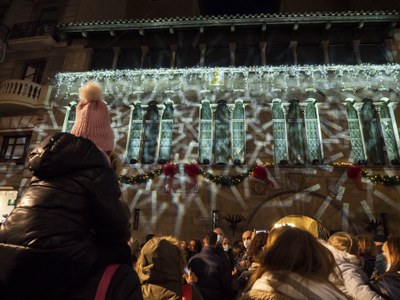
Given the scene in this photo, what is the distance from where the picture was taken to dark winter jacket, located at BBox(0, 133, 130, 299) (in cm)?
146

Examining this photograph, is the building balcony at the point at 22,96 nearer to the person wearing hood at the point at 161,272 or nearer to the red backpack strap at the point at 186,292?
the person wearing hood at the point at 161,272

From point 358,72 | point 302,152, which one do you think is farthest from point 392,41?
point 302,152

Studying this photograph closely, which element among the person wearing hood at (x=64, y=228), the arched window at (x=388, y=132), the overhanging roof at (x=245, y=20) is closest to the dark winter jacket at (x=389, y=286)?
the person wearing hood at (x=64, y=228)

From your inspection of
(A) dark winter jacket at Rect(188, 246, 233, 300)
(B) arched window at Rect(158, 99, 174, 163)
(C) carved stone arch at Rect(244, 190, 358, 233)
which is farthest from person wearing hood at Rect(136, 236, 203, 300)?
(B) arched window at Rect(158, 99, 174, 163)

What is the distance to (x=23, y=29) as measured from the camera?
53.4 ft

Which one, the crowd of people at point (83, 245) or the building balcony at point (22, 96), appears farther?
the building balcony at point (22, 96)

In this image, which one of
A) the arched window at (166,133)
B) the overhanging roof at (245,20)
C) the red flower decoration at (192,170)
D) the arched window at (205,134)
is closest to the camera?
the red flower decoration at (192,170)

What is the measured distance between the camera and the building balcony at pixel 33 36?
50.7 feet

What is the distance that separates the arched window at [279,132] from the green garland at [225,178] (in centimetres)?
137

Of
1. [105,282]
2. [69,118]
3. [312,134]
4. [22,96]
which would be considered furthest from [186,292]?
[22,96]

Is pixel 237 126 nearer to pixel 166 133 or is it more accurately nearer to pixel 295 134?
pixel 295 134

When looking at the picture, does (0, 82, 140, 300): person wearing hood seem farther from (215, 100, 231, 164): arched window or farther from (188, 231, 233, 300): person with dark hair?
(215, 100, 231, 164): arched window

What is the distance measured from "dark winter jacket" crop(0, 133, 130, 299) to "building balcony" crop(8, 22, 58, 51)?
16435 mm

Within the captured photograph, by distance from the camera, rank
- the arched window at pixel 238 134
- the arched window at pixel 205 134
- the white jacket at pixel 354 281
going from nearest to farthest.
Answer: the white jacket at pixel 354 281
the arched window at pixel 238 134
the arched window at pixel 205 134
